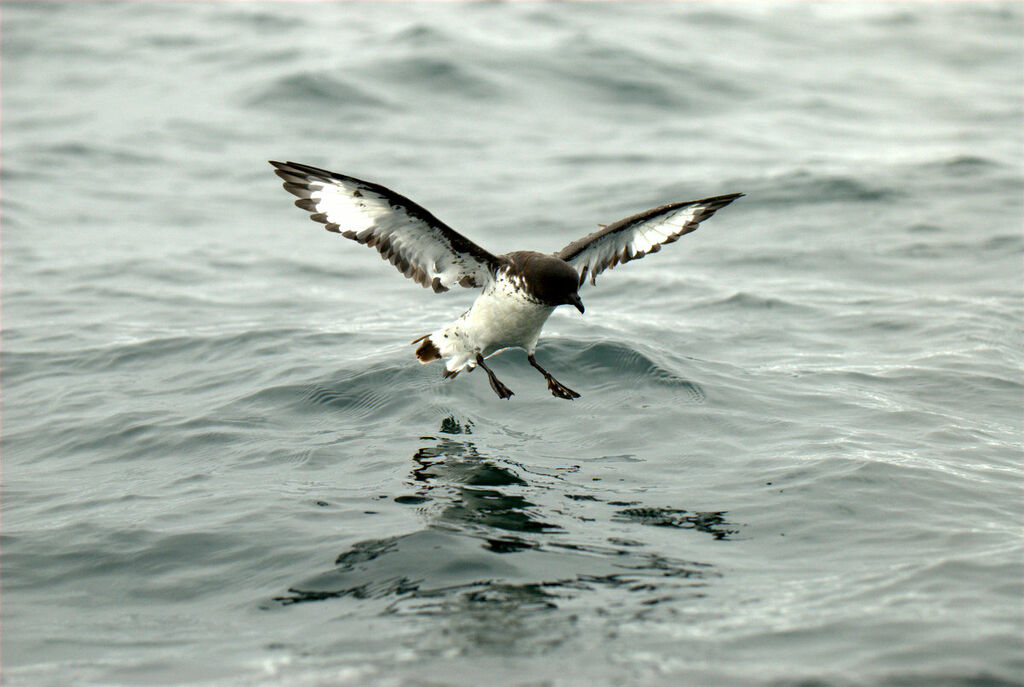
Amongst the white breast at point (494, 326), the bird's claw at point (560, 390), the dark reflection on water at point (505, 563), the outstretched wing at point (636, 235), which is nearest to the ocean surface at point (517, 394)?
the dark reflection on water at point (505, 563)

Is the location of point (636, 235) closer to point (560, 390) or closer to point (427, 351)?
point (560, 390)

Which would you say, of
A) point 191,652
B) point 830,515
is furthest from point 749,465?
point 191,652

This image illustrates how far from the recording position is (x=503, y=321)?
872cm

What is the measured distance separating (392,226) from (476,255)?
27.5 inches

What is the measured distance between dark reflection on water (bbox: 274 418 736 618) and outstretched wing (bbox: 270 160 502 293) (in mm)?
1894

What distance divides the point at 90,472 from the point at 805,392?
582 cm

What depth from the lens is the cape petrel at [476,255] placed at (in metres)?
8.13

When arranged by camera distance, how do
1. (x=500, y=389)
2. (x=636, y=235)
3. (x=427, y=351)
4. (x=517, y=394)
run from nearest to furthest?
(x=500, y=389) < (x=427, y=351) < (x=636, y=235) < (x=517, y=394)

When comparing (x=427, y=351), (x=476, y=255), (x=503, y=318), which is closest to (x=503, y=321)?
(x=503, y=318)

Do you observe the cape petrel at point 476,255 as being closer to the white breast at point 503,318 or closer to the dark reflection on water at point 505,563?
the white breast at point 503,318

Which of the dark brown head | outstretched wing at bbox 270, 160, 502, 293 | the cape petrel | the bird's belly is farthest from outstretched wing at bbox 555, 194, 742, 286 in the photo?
outstretched wing at bbox 270, 160, 502, 293

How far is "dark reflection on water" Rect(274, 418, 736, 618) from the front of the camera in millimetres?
6301

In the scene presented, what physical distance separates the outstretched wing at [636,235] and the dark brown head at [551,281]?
641 mm

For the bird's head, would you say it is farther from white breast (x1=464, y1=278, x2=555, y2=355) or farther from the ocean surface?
the ocean surface
